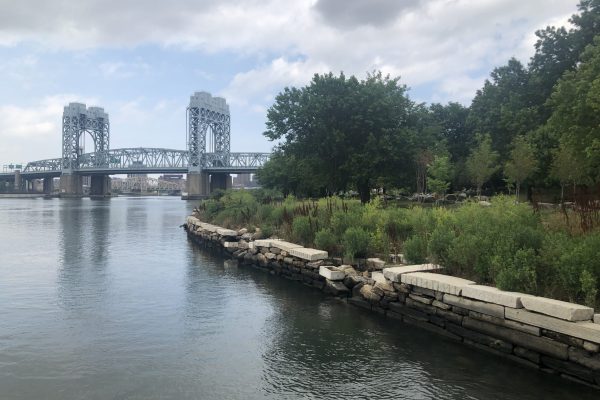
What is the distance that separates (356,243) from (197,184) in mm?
124145

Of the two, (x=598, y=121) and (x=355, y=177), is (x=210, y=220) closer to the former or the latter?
(x=355, y=177)

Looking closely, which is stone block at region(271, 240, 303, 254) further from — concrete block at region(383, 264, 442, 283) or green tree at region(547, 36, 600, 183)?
green tree at region(547, 36, 600, 183)

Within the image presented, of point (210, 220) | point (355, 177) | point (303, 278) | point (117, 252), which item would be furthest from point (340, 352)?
point (210, 220)

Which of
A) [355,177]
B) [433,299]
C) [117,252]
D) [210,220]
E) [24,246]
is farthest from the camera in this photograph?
[210,220]

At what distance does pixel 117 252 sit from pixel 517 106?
111ft

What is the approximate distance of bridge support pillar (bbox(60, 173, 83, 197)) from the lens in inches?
5955

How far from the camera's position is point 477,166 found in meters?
Answer: 42.0

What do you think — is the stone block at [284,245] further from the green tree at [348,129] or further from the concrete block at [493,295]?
the green tree at [348,129]

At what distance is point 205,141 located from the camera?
156m

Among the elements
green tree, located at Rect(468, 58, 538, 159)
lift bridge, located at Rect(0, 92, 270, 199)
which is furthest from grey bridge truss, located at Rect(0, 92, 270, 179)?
green tree, located at Rect(468, 58, 538, 159)

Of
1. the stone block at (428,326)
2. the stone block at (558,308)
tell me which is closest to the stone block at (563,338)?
the stone block at (558,308)

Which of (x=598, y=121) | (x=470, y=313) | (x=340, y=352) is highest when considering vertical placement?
(x=598, y=121)

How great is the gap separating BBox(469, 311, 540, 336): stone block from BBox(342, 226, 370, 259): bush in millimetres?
5810

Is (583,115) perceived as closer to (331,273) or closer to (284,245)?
(284,245)
